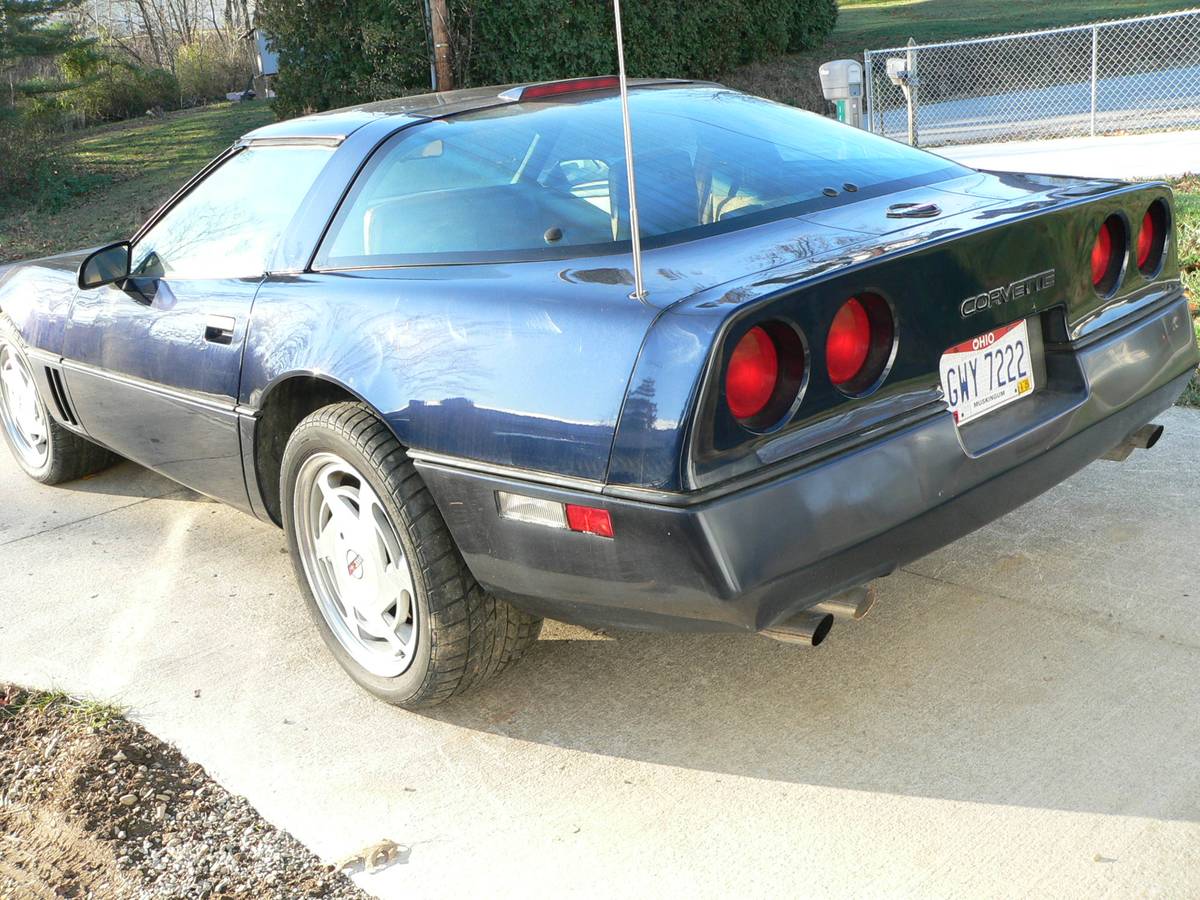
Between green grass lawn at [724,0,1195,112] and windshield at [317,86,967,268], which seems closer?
windshield at [317,86,967,268]

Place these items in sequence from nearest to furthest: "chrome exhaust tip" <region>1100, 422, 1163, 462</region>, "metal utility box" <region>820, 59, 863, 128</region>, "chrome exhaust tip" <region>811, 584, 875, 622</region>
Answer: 1. "chrome exhaust tip" <region>811, 584, 875, 622</region>
2. "chrome exhaust tip" <region>1100, 422, 1163, 462</region>
3. "metal utility box" <region>820, 59, 863, 128</region>

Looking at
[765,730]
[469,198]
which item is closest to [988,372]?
[765,730]

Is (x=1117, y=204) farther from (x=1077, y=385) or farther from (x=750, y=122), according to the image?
(x=750, y=122)

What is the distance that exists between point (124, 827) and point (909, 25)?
25.8m

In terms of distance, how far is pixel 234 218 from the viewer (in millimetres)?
3670

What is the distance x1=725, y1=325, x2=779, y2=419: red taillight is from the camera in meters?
2.28

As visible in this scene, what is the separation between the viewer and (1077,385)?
280cm

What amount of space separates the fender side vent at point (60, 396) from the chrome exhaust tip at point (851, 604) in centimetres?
297

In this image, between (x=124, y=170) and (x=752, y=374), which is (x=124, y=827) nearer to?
(x=752, y=374)

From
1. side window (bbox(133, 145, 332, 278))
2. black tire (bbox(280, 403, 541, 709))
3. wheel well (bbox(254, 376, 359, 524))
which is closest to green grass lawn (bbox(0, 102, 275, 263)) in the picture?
side window (bbox(133, 145, 332, 278))

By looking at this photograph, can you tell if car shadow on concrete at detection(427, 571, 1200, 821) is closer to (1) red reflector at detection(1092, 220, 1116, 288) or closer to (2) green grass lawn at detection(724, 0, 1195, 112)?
(1) red reflector at detection(1092, 220, 1116, 288)

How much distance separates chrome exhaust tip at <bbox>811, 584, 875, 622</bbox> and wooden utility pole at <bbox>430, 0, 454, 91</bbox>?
13.1m

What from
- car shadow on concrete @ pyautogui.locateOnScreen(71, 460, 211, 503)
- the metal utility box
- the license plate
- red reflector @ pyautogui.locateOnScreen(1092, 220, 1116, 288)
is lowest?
car shadow on concrete @ pyautogui.locateOnScreen(71, 460, 211, 503)

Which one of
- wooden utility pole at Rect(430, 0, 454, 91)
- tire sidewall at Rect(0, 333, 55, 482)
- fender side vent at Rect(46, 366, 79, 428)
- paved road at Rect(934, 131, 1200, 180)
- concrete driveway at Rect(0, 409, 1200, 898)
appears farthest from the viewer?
wooden utility pole at Rect(430, 0, 454, 91)
